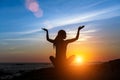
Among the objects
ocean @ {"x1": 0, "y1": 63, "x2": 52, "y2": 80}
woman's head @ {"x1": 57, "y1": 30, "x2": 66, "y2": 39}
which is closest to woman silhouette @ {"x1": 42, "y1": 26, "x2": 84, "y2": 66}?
woman's head @ {"x1": 57, "y1": 30, "x2": 66, "y2": 39}

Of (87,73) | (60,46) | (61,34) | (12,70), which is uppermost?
(61,34)

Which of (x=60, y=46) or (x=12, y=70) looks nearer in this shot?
(x=60, y=46)

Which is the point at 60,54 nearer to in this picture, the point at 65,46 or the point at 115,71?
the point at 65,46

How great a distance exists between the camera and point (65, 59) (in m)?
14.9

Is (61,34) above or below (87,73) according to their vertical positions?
above

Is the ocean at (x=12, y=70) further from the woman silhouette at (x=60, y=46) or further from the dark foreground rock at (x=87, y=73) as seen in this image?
the woman silhouette at (x=60, y=46)

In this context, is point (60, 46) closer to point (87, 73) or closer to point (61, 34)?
point (61, 34)

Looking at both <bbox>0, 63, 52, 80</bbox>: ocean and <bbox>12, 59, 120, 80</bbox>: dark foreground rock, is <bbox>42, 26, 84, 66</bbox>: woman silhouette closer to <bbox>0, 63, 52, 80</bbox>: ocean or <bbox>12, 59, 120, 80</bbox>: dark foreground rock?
<bbox>12, 59, 120, 80</bbox>: dark foreground rock

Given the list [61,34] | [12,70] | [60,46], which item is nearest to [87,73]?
[60,46]

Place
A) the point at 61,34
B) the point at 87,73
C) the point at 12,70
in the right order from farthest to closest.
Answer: the point at 12,70 < the point at 87,73 < the point at 61,34

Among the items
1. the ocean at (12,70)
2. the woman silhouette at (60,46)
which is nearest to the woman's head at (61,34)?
the woman silhouette at (60,46)

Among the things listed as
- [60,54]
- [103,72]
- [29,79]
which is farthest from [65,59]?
[29,79]

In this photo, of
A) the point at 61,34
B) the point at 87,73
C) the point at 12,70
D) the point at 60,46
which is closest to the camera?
the point at 61,34

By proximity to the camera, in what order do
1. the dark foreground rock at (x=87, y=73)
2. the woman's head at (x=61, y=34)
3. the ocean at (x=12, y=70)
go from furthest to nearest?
the ocean at (x=12, y=70)
the dark foreground rock at (x=87, y=73)
the woman's head at (x=61, y=34)
